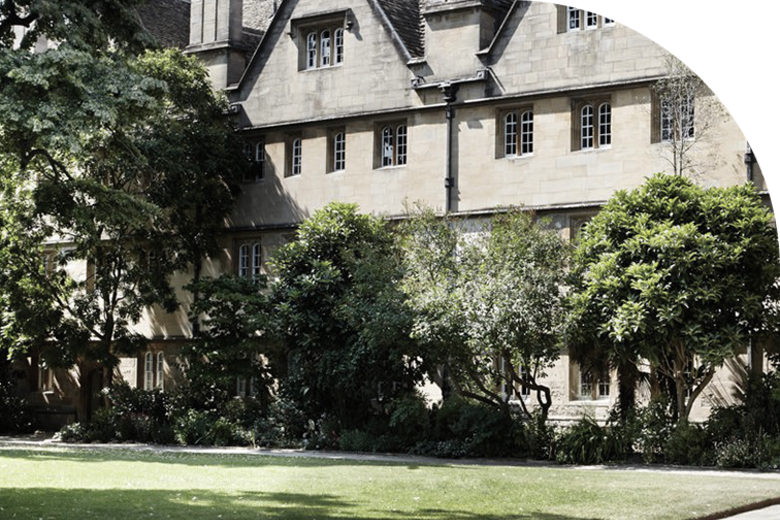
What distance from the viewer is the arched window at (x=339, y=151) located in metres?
31.2

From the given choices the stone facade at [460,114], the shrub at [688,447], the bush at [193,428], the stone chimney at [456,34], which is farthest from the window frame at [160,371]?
the shrub at [688,447]

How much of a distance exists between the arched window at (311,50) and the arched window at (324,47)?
181 mm

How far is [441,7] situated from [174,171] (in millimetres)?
7694

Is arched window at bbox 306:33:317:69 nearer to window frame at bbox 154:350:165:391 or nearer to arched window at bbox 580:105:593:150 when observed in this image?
arched window at bbox 580:105:593:150

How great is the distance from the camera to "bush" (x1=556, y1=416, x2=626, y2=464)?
21.5m

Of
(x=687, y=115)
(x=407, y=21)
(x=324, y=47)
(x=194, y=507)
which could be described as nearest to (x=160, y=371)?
(x=324, y=47)

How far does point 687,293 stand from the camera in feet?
68.1

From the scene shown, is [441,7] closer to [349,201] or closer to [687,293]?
[349,201]

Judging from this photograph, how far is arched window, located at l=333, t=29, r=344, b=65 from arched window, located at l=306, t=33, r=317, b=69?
61cm

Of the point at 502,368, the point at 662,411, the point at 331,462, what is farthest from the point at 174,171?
the point at 662,411

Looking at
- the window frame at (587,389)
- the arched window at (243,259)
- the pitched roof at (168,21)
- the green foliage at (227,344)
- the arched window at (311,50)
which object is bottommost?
the window frame at (587,389)

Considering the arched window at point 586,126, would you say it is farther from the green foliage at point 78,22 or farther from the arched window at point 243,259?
the green foliage at point 78,22

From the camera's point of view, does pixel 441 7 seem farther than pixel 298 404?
Yes

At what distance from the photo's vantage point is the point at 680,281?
68.9 feet
